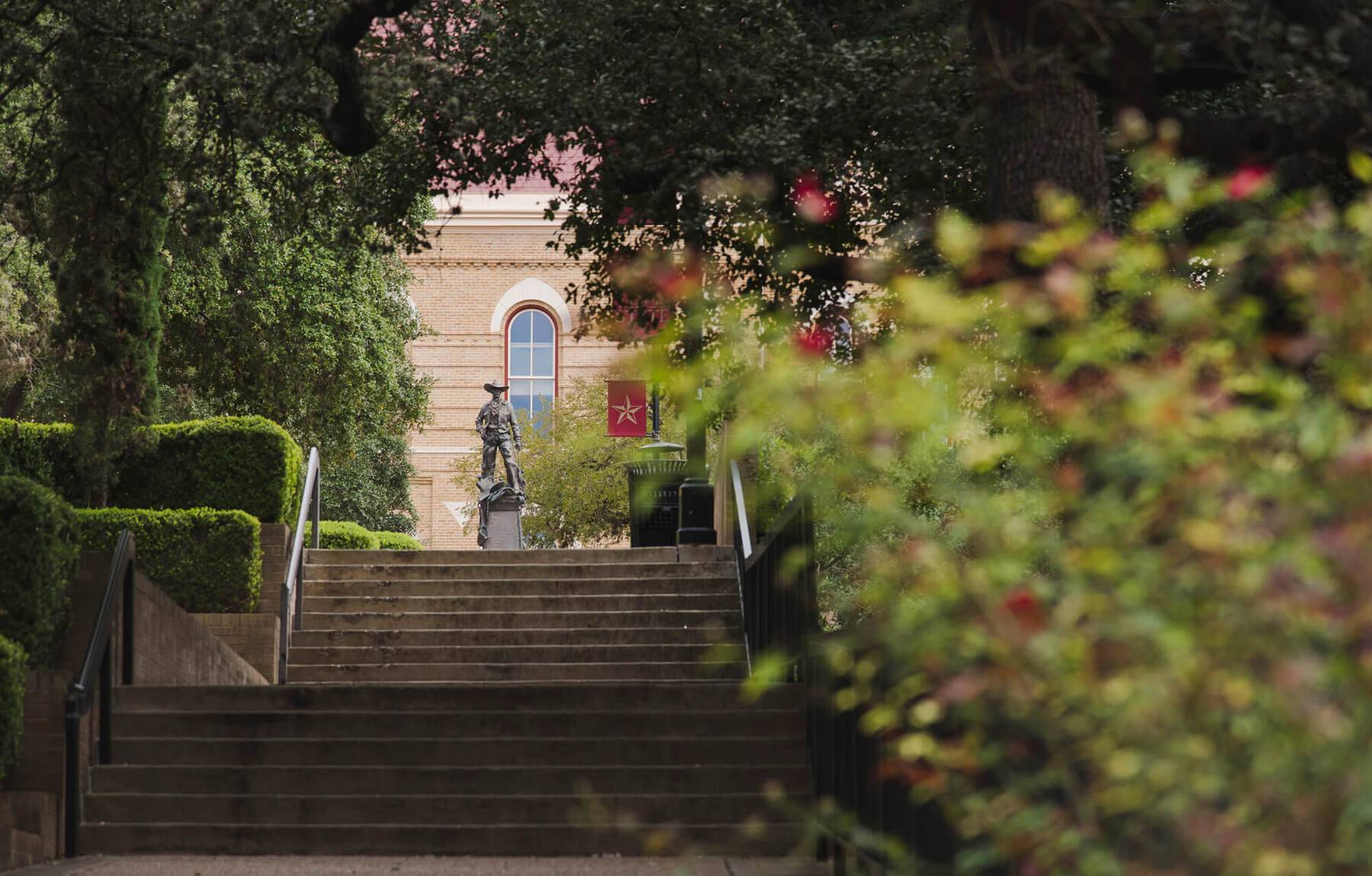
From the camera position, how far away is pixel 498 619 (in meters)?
13.9

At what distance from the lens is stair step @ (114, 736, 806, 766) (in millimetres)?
9211

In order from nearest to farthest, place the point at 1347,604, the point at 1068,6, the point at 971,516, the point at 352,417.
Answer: the point at 1347,604 → the point at 971,516 → the point at 1068,6 → the point at 352,417

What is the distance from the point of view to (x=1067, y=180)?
808 cm

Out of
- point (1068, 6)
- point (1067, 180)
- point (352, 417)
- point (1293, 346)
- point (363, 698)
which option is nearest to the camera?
point (1293, 346)

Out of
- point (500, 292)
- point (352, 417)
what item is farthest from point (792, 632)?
point (500, 292)

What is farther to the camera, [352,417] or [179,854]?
[352,417]

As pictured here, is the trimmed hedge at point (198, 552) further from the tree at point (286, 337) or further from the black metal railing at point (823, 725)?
the tree at point (286, 337)

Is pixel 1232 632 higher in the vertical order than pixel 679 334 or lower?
lower

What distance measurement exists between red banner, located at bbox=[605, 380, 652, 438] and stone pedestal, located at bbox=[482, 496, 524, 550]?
3177 millimetres

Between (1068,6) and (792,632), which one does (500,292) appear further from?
(1068,6)

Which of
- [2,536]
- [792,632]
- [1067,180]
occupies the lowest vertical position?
[792,632]

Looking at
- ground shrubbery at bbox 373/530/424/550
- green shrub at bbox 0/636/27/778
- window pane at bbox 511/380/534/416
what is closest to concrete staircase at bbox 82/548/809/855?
green shrub at bbox 0/636/27/778

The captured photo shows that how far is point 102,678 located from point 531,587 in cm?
530

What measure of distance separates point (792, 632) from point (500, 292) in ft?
97.5
